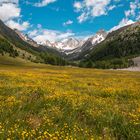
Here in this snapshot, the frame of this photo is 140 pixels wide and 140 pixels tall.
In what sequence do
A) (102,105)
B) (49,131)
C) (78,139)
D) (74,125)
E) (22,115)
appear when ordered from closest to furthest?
(78,139), (49,131), (74,125), (22,115), (102,105)

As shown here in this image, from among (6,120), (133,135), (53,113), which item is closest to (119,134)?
(133,135)

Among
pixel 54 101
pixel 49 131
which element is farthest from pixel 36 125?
pixel 54 101

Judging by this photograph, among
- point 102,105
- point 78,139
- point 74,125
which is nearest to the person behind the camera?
point 78,139

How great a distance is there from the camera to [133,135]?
419 inches

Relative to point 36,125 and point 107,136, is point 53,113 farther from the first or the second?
point 107,136

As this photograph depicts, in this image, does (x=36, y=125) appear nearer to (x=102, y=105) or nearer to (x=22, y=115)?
(x=22, y=115)

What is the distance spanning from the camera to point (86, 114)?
13711mm

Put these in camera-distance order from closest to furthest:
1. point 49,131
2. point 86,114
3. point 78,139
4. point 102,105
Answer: point 78,139
point 49,131
point 86,114
point 102,105

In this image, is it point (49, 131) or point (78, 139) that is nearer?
point (78, 139)

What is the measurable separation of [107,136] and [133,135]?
949mm

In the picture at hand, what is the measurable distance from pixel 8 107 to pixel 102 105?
5185 millimetres

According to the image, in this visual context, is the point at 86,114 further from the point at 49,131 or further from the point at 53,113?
the point at 49,131

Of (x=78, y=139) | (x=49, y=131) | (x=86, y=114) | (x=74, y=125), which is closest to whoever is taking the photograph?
(x=78, y=139)

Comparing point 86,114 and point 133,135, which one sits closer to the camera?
point 133,135
